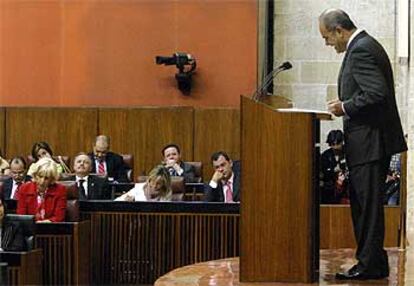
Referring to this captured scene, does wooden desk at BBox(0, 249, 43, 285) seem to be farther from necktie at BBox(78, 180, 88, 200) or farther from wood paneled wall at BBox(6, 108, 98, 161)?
wood paneled wall at BBox(6, 108, 98, 161)

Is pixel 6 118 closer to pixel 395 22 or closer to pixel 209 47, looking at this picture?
pixel 209 47

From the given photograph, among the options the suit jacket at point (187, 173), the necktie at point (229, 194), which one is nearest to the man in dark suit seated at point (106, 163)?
the suit jacket at point (187, 173)

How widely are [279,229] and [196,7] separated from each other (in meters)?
7.35

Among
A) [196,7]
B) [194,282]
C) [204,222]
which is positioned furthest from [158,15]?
[194,282]

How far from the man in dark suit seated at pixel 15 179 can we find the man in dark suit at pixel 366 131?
4.25 m

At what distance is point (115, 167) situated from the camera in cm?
1077

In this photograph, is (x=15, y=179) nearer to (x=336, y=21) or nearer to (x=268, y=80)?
(x=268, y=80)

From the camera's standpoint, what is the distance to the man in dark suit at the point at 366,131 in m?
5.23

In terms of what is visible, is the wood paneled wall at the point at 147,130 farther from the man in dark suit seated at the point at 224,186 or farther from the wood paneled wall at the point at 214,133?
the man in dark suit seated at the point at 224,186

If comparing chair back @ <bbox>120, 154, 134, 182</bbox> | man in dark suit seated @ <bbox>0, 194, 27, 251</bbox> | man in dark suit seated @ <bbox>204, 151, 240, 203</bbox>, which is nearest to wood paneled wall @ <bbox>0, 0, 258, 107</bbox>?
chair back @ <bbox>120, 154, 134, 182</bbox>

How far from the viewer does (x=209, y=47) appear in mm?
12422

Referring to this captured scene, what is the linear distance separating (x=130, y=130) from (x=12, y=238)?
586 cm

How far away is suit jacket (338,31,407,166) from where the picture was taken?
205 inches

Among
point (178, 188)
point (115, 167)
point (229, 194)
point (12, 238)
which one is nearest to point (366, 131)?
point (12, 238)
